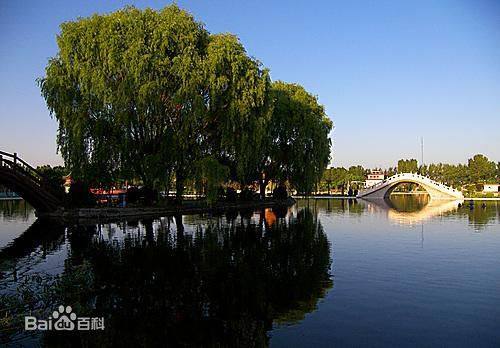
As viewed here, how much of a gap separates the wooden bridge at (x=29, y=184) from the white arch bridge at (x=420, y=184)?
57555 millimetres

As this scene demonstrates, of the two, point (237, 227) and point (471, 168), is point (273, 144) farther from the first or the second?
point (471, 168)

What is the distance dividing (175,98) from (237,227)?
971cm

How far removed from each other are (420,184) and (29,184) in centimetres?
6534

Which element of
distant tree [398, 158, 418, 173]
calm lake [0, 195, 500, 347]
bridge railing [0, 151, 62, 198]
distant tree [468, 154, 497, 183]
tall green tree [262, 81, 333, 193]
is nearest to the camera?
calm lake [0, 195, 500, 347]

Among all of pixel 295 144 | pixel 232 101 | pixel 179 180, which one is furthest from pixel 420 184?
pixel 179 180

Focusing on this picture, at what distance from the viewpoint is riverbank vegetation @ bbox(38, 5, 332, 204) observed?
3012 cm

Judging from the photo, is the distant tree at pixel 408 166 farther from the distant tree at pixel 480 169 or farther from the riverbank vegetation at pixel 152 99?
the riverbank vegetation at pixel 152 99

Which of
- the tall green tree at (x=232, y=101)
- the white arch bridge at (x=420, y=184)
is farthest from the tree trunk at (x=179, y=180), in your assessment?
the white arch bridge at (x=420, y=184)

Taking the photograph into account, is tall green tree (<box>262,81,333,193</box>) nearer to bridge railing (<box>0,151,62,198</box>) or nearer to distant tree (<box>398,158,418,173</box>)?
bridge railing (<box>0,151,62,198</box>)

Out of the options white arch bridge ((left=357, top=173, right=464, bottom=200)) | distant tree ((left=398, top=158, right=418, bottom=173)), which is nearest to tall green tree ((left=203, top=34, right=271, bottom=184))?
white arch bridge ((left=357, top=173, right=464, bottom=200))

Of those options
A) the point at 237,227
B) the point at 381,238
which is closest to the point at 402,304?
the point at 381,238

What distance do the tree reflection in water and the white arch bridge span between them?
61708 millimetres

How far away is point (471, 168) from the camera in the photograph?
350 feet

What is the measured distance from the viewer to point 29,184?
2953 cm
